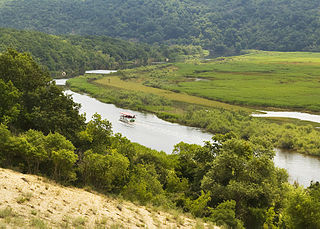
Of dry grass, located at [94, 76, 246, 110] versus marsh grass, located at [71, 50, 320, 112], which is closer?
dry grass, located at [94, 76, 246, 110]

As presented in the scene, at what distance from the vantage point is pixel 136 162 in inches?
1588

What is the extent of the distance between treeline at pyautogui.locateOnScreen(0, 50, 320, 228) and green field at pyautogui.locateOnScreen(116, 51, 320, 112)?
193 ft

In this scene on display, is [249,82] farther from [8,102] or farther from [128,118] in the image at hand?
[8,102]

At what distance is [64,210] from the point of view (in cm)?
2294

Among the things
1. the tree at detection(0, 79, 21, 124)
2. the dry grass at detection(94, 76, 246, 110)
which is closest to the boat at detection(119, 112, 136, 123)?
the dry grass at detection(94, 76, 246, 110)

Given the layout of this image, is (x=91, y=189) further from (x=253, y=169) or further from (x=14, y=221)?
(x=253, y=169)

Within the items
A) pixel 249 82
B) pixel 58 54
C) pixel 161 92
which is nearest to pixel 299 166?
pixel 161 92

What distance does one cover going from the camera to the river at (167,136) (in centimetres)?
5431

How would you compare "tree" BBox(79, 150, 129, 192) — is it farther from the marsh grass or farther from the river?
the marsh grass

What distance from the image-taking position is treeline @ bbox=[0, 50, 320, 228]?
94.4ft

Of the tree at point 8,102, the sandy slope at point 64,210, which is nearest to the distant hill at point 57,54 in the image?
the tree at point 8,102

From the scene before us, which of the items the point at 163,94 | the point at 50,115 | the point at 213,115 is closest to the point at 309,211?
the point at 50,115

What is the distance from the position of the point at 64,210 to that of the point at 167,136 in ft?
159

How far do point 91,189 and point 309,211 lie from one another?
1626 cm
